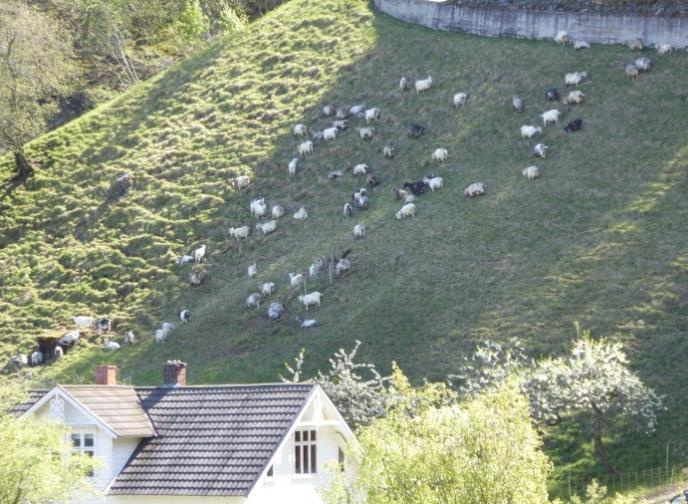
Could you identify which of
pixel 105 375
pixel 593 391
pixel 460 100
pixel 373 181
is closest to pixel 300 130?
pixel 373 181

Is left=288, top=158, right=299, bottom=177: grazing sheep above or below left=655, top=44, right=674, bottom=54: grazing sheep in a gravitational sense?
below

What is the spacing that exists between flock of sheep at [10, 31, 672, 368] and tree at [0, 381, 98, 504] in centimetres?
2633

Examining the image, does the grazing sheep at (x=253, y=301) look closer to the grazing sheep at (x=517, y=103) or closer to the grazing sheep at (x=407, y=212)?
the grazing sheep at (x=407, y=212)

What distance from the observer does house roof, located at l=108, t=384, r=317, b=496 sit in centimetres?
3912

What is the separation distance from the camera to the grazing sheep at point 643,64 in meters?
76.2

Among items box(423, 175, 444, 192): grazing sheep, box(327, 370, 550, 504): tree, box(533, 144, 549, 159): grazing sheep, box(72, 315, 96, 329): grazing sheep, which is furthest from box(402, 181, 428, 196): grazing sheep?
box(327, 370, 550, 504): tree

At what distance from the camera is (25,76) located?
92812 millimetres

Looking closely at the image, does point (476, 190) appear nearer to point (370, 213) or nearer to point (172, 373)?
point (370, 213)

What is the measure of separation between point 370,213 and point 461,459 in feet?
135

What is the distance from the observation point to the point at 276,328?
64.8m

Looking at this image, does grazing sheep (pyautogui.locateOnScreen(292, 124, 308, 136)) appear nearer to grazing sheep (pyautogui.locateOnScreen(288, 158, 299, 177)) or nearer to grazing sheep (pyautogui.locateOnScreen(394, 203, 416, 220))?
grazing sheep (pyautogui.locateOnScreen(288, 158, 299, 177))

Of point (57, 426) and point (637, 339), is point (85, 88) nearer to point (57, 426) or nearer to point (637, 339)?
point (637, 339)

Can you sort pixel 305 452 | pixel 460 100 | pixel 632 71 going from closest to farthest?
pixel 305 452 → pixel 632 71 → pixel 460 100

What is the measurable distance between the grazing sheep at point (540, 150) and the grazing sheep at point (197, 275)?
17883 millimetres
